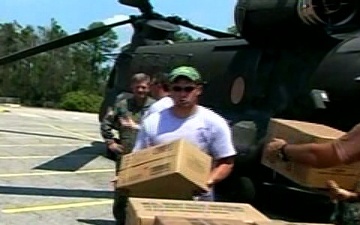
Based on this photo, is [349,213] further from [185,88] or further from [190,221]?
[185,88]

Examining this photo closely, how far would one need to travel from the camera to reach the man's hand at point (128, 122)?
24.5ft

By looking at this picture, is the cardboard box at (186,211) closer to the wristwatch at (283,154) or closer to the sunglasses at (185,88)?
the wristwatch at (283,154)

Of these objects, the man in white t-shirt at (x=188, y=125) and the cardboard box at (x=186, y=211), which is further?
the man in white t-shirt at (x=188, y=125)

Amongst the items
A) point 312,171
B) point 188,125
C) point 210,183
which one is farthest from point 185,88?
point 312,171

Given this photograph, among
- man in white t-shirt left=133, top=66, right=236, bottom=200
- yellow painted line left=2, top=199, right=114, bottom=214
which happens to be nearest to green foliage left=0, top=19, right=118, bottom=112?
yellow painted line left=2, top=199, right=114, bottom=214

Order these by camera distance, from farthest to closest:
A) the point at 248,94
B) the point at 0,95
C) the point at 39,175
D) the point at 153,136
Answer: the point at 0,95 → the point at 39,175 → the point at 248,94 → the point at 153,136

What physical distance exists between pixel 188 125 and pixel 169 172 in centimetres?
58

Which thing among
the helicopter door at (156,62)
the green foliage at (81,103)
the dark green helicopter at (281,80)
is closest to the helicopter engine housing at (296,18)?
the dark green helicopter at (281,80)

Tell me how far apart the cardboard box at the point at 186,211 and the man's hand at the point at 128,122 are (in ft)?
11.2

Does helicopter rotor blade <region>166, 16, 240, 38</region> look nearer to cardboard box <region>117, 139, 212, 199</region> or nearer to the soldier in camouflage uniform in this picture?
the soldier in camouflage uniform

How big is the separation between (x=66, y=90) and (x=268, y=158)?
5837cm

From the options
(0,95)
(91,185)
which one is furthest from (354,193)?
(0,95)

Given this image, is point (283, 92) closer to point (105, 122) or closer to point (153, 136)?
point (105, 122)

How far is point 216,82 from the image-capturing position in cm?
1064
